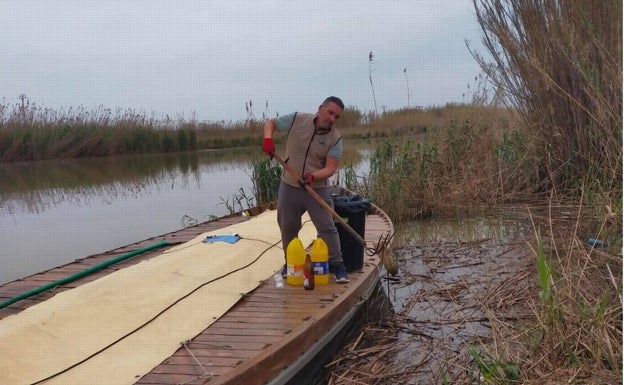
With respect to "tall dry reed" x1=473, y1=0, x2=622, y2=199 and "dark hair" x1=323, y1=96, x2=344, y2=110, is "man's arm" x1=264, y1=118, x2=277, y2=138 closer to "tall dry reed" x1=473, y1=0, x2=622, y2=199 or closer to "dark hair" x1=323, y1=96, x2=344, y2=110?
"dark hair" x1=323, y1=96, x2=344, y2=110

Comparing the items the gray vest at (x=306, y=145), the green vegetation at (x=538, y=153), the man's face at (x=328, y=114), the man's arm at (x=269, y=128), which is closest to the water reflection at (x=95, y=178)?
the green vegetation at (x=538, y=153)

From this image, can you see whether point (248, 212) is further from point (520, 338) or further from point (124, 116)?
point (124, 116)

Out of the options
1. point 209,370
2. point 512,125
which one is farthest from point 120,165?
point 209,370

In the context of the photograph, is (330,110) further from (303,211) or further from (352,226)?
(352,226)

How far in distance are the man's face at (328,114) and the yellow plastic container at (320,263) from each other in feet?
3.12

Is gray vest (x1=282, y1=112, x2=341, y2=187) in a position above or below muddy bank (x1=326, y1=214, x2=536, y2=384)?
above

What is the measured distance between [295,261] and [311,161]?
32.5 inches

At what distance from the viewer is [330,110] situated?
413 centimetres

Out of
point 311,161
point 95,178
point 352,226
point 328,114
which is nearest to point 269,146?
point 311,161

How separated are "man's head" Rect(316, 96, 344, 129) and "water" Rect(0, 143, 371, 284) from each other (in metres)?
4.97

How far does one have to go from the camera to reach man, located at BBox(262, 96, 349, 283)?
4.16 m

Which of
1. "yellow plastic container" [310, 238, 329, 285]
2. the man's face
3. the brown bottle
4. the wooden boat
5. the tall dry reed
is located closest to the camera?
the wooden boat

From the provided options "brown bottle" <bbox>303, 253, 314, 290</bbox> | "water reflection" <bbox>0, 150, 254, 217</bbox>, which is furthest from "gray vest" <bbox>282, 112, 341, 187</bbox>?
"water reflection" <bbox>0, 150, 254, 217</bbox>

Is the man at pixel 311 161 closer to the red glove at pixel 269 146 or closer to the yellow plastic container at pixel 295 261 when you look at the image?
the red glove at pixel 269 146
